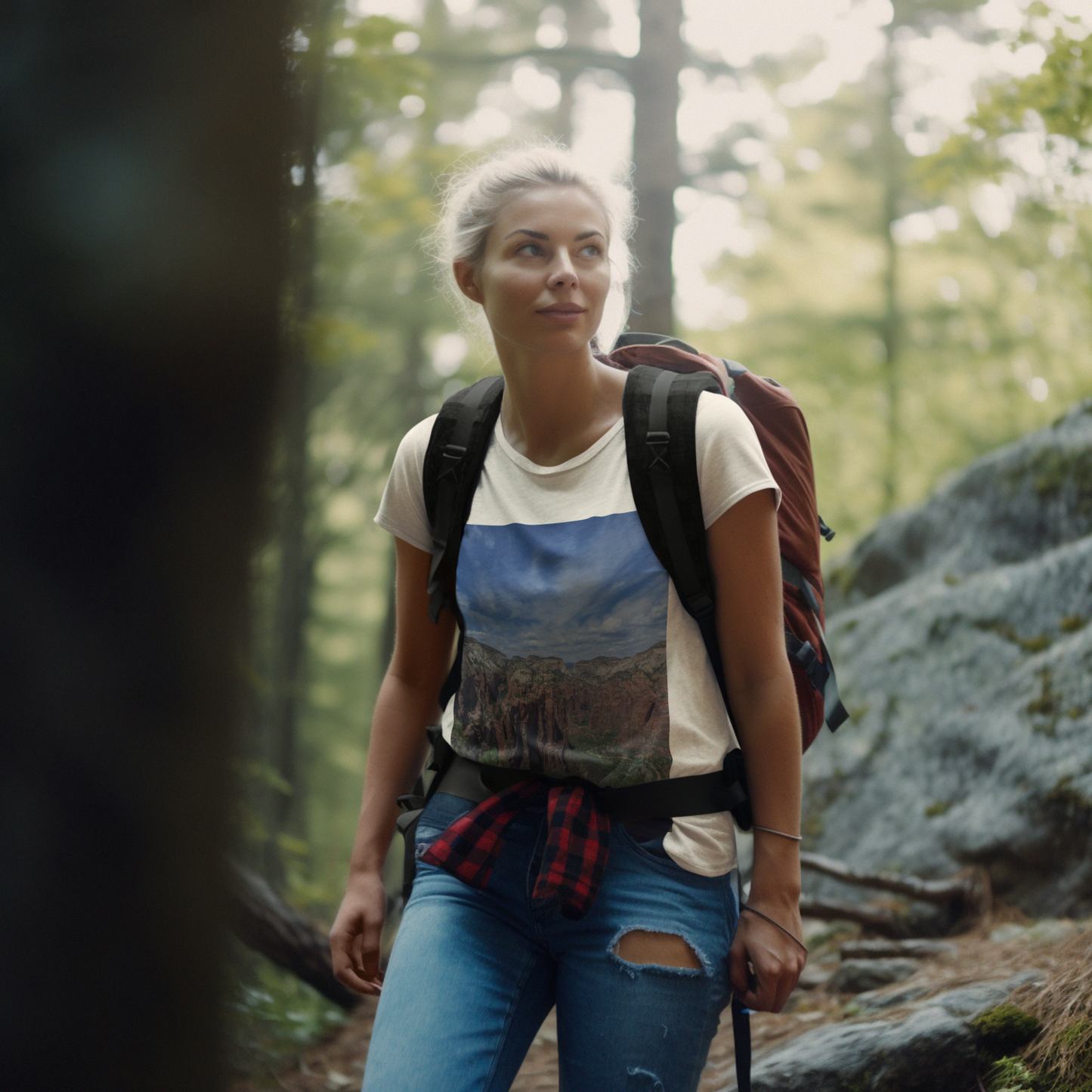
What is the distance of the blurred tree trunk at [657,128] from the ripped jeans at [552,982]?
5760 millimetres

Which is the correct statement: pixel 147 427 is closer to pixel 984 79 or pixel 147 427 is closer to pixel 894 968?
pixel 894 968

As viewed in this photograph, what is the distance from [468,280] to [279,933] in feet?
10.3

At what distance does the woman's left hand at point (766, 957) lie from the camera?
192cm

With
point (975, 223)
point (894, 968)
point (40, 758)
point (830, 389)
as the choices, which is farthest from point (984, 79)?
point (40, 758)

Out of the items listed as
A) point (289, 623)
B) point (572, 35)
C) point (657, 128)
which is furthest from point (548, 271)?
point (572, 35)

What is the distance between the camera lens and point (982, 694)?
5016 mm

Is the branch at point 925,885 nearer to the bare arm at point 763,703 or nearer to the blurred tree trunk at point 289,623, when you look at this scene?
the bare arm at point 763,703

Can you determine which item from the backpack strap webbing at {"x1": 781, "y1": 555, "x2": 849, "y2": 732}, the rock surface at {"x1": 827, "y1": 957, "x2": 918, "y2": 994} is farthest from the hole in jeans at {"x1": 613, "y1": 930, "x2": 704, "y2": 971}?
the rock surface at {"x1": 827, "y1": 957, "x2": 918, "y2": 994}

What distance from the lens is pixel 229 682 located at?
1414 mm

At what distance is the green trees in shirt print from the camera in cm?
197

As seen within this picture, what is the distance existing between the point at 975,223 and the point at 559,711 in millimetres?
12874

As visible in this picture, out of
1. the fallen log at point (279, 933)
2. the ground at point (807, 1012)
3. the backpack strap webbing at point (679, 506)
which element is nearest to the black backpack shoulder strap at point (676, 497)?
the backpack strap webbing at point (679, 506)

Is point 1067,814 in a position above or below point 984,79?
below

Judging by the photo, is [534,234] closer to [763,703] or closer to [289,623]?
[763,703]
